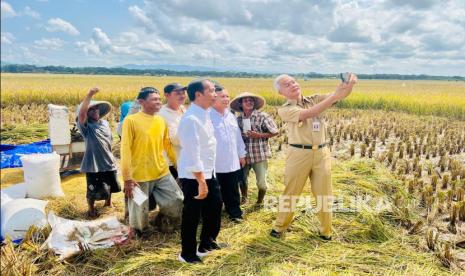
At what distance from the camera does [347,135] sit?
9742mm

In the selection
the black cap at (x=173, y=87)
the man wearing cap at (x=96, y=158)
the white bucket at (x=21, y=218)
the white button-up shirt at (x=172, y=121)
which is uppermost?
the black cap at (x=173, y=87)

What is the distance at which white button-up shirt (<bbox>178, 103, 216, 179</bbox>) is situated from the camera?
2.73 m

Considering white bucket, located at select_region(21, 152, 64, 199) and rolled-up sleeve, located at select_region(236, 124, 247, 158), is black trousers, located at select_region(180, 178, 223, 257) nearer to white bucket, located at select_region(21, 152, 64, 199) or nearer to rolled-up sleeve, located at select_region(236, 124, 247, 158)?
rolled-up sleeve, located at select_region(236, 124, 247, 158)

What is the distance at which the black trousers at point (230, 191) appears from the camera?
3.93 metres

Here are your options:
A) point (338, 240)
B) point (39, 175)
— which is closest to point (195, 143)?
point (338, 240)

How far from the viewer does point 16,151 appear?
6230 millimetres

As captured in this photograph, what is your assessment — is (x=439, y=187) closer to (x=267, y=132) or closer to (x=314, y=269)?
(x=267, y=132)

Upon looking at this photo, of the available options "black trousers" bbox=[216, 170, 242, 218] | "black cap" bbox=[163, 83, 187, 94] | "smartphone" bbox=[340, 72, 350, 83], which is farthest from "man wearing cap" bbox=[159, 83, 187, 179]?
"smartphone" bbox=[340, 72, 350, 83]

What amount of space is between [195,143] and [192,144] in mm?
23

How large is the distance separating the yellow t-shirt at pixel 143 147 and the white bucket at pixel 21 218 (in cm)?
98

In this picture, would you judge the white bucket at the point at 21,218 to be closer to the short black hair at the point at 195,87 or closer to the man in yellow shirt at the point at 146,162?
the man in yellow shirt at the point at 146,162

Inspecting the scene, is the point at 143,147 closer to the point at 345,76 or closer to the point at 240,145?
the point at 240,145

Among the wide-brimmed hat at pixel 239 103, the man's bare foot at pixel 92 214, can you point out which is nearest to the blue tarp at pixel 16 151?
the man's bare foot at pixel 92 214

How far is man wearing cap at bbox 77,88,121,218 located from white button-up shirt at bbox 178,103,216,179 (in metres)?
1.67
